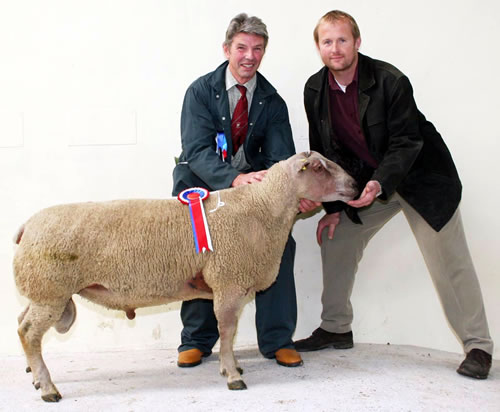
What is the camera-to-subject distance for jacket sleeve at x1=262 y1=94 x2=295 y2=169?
383 centimetres

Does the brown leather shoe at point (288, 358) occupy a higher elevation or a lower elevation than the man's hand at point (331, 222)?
lower

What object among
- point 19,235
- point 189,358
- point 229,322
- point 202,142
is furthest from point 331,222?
point 19,235

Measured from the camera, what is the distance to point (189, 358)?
3707 millimetres

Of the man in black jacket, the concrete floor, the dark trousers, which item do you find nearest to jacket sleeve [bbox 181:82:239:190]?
the man in black jacket

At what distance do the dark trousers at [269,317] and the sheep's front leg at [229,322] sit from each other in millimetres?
602

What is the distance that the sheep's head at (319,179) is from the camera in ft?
10.9

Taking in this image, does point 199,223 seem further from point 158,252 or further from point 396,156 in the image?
point 396,156

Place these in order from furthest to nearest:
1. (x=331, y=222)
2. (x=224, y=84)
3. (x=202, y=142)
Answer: (x=331, y=222) → (x=224, y=84) → (x=202, y=142)

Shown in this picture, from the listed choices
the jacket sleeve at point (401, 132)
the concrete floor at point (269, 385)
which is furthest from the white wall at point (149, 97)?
the jacket sleeve at point (401, 132)

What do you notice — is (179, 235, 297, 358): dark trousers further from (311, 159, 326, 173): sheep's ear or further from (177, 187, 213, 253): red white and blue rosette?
(177, 187, 213, 253): red white and blue rosette

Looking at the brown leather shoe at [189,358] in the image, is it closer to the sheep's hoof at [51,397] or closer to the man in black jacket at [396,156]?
the sheep's hoof at [51,397]

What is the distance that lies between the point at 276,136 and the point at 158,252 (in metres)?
1.29

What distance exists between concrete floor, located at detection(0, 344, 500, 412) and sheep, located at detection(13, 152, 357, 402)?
191mm

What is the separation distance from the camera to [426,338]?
14.7 feet
